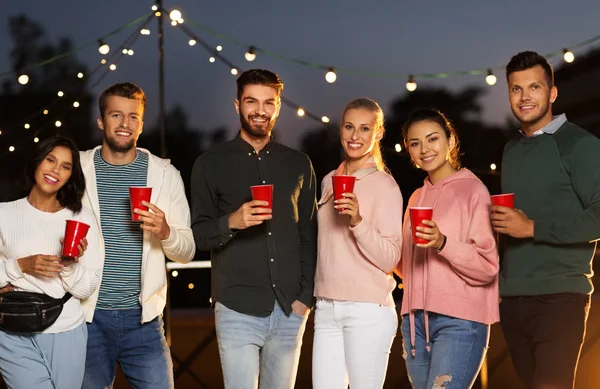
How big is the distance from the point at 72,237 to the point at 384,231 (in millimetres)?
1230

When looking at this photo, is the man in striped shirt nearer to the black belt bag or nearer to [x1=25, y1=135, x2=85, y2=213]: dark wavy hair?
[x1=25, y1=135, x2=85, y2=213]: dark wavy hair

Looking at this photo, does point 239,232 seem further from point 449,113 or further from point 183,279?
point 449,113

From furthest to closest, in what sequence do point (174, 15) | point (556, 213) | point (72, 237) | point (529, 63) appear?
point (174, 15), point (529, 63), point (556, 213), point (72, 237)

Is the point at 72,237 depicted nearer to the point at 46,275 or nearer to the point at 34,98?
the point at 46,275

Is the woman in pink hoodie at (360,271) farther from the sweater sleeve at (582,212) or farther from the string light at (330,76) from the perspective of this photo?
the string light at (330,76)

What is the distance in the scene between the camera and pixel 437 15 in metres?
12.0

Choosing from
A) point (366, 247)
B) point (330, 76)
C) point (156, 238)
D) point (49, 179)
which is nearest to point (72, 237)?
point (49, 179)

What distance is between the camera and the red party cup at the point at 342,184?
2953 millimetres

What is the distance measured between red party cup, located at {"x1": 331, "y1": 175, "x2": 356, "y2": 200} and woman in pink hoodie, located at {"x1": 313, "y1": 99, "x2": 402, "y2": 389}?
0.14ft

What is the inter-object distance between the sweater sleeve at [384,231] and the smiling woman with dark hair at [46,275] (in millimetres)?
1105

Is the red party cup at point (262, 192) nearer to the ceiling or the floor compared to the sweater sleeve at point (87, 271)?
nearer to the ceiling

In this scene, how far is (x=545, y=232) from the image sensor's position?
308cm

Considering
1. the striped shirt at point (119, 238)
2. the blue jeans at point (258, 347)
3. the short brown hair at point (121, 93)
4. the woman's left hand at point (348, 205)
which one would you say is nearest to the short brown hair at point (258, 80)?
the short brown hair at point (121, 93)

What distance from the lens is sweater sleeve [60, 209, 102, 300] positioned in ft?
10.3
